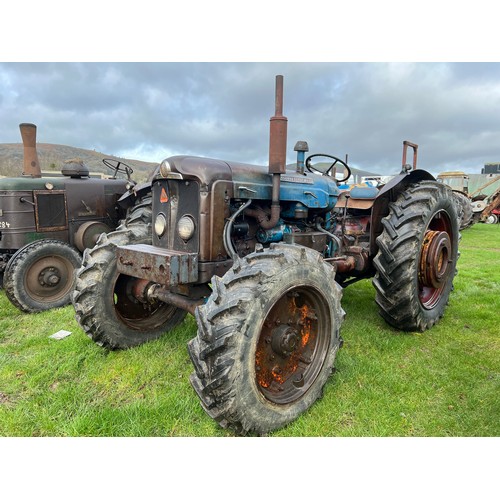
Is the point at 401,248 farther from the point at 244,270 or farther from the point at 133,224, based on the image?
the point at 133,224

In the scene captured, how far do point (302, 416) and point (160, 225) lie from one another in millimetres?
1898

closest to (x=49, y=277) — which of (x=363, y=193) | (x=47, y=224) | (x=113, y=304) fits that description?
(x=47, y=224)

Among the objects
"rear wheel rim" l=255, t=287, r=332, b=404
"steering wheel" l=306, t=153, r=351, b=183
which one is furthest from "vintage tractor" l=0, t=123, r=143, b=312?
"rear wheel rim" l=255, t=287, r=332, b=404

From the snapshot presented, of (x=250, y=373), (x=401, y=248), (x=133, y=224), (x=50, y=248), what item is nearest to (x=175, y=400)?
(x=250, y=373)

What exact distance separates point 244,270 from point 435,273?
8.75 feet

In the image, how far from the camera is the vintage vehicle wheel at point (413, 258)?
12.5 ft

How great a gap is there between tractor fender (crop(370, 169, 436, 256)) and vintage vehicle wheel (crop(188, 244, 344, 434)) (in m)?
1.71

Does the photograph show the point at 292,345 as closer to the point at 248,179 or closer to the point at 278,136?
the point at 248,179

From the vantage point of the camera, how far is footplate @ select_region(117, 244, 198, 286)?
2.77m

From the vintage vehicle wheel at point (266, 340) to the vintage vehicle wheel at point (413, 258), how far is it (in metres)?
1.22

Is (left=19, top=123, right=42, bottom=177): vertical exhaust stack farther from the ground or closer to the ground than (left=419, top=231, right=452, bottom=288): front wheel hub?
farther from the ground

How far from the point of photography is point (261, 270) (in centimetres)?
243

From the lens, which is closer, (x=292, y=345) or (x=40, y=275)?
(x=292, y=345)

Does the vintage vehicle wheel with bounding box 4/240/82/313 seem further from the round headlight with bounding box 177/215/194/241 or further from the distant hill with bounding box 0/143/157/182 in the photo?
the distant hill with bounding box 0/143/157/182
